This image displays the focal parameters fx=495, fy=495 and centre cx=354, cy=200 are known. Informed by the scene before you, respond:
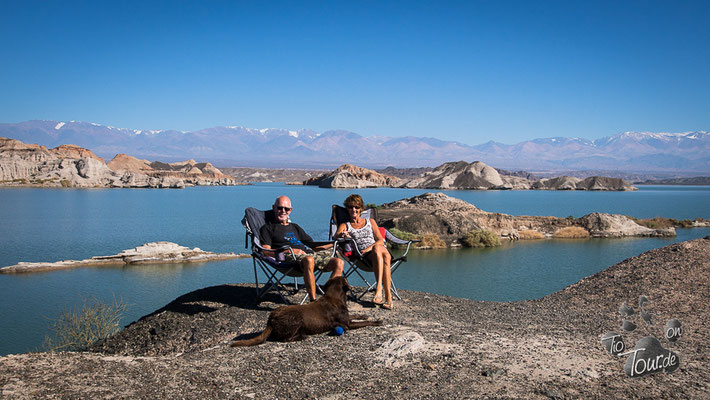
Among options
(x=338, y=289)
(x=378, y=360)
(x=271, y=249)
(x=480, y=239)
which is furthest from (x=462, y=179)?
(x=378, y=360)

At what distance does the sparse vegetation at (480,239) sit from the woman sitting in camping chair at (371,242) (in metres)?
15.5

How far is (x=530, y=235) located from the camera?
79.6 feet

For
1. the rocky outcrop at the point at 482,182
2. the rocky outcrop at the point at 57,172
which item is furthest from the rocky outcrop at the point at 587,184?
the rocky outcrop at the point at 57,172

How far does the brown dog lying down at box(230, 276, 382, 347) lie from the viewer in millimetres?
4145

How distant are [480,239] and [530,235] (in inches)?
180

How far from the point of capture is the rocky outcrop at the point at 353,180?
10250cm

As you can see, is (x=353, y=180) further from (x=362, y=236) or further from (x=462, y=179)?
(x=362, y=236)

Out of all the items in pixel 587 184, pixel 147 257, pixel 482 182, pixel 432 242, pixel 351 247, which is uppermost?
pixel 587 184

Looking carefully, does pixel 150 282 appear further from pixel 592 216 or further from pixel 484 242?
pixel 592 216

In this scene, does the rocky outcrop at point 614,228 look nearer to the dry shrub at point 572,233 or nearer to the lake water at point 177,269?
the dry shrub at point 572,233

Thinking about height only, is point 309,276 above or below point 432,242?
above

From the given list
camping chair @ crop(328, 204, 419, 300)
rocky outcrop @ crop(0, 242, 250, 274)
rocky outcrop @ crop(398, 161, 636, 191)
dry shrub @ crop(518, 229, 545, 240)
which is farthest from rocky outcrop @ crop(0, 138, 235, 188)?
camping chair @ crop(328, 204, 419, 300)

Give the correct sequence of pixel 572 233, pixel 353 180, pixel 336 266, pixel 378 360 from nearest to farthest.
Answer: pixel 378 360
pixel 336 266
pixel 572 233
pixel 353 180

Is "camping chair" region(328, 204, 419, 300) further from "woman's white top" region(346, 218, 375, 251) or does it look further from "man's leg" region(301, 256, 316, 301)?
"man's leg" region(301, 256, 316, 301)
